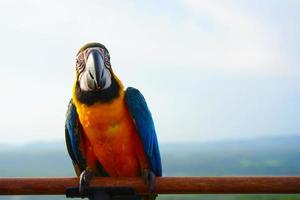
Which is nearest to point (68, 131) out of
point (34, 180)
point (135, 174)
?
point (135, 174)

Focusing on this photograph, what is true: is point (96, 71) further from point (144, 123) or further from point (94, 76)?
point (144, 123)

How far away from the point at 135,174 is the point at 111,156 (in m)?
0.20

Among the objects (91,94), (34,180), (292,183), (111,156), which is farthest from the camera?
(111,156)

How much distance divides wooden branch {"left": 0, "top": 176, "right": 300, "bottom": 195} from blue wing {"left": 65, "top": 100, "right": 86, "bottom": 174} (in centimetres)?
90

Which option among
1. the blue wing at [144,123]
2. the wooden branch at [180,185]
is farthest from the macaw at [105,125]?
the wooden branch at [180,185]

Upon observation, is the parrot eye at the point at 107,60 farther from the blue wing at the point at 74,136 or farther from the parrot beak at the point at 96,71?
the blue wing at the point at 74,136

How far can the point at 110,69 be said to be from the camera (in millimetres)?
2428

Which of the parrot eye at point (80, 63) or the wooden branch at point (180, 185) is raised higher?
the parrot eye at point (80, 63)

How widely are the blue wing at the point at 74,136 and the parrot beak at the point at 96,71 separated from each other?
0.31 m

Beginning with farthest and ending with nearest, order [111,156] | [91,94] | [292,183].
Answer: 1. [111,156]
2. [91,94]
3. [292,183]

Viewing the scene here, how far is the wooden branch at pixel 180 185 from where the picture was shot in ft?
4.97

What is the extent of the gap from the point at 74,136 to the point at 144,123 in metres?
0.39

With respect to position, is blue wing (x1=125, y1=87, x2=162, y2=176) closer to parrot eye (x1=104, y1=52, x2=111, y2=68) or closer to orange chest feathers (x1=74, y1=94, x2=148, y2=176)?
orange chest feathers (x1=74, y1=94, x2=148, y2=176)

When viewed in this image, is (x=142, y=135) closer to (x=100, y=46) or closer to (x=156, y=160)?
(x=156, y=160)
